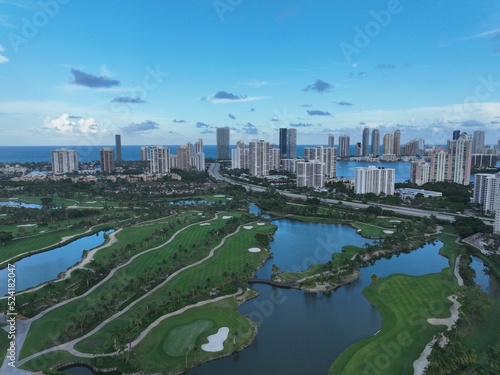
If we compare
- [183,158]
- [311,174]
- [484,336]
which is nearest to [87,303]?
[484,336]

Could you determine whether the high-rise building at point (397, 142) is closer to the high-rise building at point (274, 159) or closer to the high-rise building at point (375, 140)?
the high-rise building at point (375, 140)

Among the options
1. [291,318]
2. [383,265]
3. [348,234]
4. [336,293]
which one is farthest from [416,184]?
[291,318]

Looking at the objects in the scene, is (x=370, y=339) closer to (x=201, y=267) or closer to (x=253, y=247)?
(x=201, y=267)

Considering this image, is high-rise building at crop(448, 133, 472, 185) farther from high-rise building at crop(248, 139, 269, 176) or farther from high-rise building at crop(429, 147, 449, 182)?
high-rise building at crop(248, 139, 269, 176)

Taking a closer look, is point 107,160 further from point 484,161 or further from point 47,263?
point 484,161

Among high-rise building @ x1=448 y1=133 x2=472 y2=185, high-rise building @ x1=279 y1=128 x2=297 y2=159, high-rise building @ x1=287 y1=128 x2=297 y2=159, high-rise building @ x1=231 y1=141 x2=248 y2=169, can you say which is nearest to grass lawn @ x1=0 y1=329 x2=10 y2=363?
high-rise building @ x1=448 y1=133 x2=472 y2=185

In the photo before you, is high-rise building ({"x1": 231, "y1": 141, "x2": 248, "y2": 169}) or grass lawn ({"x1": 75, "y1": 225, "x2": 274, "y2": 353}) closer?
grass lawn ({"x1": 75, "y1": 225, "x2": 274, "y2": 353})

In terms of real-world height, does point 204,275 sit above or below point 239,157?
below
